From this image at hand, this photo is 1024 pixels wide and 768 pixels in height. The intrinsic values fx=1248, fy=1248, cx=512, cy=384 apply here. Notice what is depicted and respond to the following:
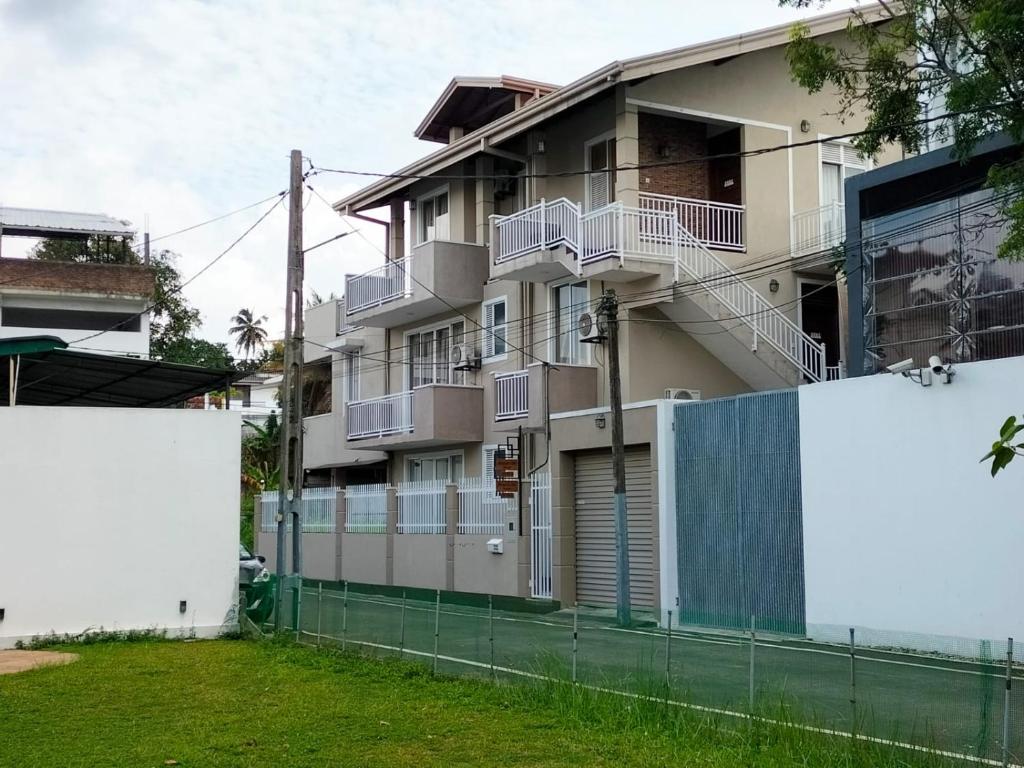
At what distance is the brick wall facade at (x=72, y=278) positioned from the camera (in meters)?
45.7

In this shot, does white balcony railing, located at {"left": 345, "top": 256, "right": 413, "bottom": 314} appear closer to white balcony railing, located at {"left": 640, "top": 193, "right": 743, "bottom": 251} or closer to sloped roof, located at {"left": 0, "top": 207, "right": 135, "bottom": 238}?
white balcony railing, located at {"left": 640, "top": 193, "right": 743, "bottom": 251}

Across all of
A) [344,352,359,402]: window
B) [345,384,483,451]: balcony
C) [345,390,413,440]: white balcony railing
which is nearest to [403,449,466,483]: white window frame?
[345,384,483,451]: balcony

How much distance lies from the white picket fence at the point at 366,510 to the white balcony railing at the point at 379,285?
4.77 meters

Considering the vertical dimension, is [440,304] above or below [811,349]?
above

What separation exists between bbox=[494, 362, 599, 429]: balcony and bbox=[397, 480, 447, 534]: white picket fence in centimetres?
260

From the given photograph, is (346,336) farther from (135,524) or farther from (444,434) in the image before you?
(135,524)

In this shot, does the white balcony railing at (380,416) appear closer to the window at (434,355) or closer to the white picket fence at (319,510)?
the window at (434,355)

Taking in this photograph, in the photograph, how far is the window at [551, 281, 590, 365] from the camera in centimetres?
2661

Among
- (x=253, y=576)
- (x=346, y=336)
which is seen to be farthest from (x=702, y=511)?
(x=346, y=336)

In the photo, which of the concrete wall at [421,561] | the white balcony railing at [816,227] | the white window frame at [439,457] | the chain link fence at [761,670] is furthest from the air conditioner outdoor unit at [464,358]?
the chain link fence at [761,670]

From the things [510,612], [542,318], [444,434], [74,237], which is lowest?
[510,612]

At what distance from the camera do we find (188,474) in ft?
60.5

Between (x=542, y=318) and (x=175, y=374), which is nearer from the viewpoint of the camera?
(x=175, y=374)

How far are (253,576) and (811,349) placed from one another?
11.3 metres
